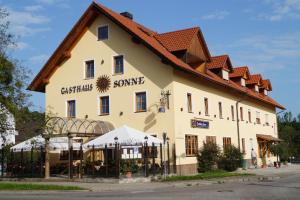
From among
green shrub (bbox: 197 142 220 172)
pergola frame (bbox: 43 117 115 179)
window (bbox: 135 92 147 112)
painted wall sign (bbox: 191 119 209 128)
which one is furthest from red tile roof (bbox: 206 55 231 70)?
pergola frame (bbox: 43 117 115 179)

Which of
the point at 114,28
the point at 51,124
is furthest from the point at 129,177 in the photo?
the point at 114,28

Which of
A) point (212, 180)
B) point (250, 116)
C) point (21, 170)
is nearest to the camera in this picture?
point (212, 180)

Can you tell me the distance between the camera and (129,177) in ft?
79.7

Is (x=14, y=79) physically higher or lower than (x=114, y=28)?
lower

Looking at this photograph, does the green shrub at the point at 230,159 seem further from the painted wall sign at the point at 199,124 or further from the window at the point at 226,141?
the painted wall sign at the point at 199,124

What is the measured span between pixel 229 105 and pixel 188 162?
968 centimetres

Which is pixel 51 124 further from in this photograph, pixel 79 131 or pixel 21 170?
pixel 21 170

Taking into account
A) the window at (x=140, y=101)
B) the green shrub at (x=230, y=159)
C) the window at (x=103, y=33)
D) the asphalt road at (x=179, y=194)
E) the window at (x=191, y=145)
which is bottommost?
the asphalt road at (x=179, y=194)

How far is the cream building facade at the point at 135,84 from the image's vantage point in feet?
95.4

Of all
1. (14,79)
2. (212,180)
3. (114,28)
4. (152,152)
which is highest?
(114,28)

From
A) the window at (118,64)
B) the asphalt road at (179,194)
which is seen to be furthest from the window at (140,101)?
the asphalt road at (179,194)

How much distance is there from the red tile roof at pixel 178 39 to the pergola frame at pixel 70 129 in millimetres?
6941

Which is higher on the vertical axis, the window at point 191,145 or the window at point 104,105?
the window at point 104,105

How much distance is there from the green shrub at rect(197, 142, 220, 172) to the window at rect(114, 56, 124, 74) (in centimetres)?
762
